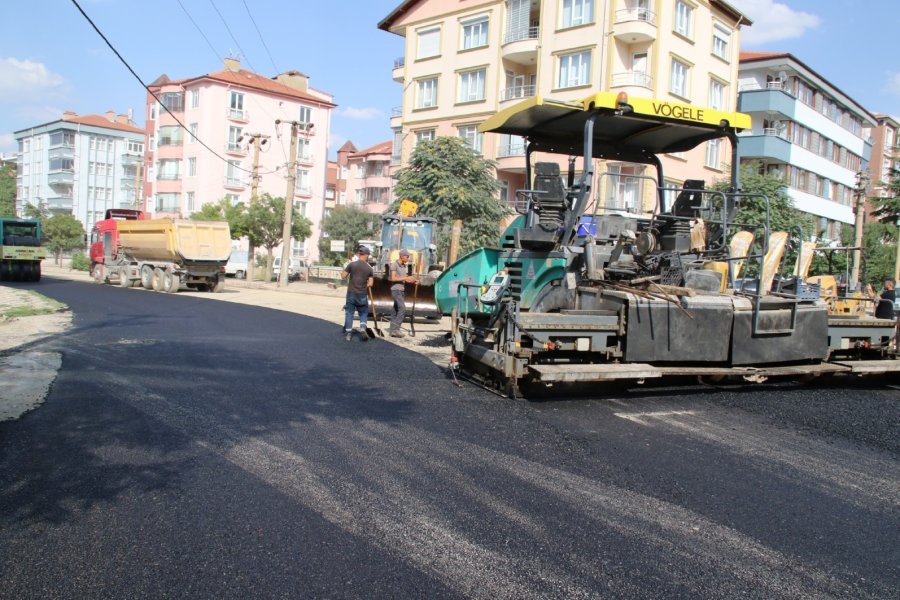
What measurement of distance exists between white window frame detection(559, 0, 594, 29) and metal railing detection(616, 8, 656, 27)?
4.36 feet

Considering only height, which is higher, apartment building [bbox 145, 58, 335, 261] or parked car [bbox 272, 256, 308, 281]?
apartment building [bbox 145, 58, 335, 261]

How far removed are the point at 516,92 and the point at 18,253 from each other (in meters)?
23.8

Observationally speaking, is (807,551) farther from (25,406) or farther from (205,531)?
(25,406)

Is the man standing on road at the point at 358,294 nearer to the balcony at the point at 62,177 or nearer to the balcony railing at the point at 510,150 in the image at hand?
the balcony railing at the point at 510,150

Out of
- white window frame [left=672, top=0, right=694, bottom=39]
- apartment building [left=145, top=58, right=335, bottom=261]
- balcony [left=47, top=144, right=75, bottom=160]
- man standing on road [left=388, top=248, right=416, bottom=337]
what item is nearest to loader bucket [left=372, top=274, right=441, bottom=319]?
man standing on road [left=388, top=248, right=416, bottom=337]

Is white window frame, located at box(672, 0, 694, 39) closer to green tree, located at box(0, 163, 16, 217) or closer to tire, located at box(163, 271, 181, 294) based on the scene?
tire, located at box(163, 271, 181, 294)

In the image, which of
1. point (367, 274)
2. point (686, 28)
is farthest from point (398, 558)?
point (686, 28)

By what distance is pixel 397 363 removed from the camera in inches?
411

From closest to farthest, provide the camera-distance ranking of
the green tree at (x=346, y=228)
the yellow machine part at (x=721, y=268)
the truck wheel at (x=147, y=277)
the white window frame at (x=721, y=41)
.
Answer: the yellow machine part at (x=721, y=268) < the truck wheel at (x=147, y=277) < the white window frame at (x=721, y=41) < the green tree at (x=346, y=228)

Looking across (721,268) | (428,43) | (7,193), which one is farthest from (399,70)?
(7,193)

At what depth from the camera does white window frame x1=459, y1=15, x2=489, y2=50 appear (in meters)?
36.6

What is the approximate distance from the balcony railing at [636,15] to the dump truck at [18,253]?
2679 centimetres

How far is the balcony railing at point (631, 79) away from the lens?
30.6m

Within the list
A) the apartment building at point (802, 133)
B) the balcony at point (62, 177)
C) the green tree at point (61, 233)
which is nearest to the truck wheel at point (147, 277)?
the apartment building at point (802, 133)
